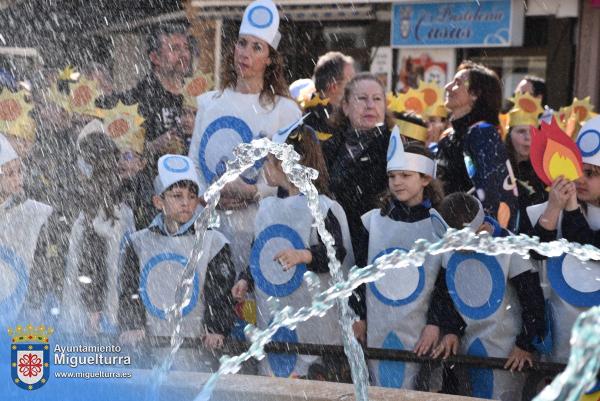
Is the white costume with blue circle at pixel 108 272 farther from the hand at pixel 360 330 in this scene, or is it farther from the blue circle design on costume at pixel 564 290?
the blue circle design on costume at pixel 564 290

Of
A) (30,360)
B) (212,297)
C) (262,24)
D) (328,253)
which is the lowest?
(30,360)

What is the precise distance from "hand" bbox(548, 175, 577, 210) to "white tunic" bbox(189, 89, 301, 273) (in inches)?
Result: 53.3

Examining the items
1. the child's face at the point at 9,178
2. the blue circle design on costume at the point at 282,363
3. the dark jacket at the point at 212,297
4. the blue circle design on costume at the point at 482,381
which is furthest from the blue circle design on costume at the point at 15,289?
the blue circle design on costume at the point at 482,381

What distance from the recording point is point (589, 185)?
4.52 metres

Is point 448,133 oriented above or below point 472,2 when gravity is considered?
below

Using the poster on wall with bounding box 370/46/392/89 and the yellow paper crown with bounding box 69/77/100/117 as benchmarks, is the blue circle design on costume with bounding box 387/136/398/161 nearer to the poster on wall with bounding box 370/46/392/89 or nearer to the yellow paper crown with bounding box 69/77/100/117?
the yellow paper crown with bounding box 69/77/100/117

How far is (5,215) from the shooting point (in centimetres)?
508

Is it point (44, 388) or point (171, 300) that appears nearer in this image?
point (44, 388)

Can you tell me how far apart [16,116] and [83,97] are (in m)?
0.56

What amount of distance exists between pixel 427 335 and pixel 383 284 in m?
0.28

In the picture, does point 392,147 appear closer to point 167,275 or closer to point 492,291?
point 492,291

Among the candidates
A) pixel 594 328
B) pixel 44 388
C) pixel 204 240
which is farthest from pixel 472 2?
pixel 594 328

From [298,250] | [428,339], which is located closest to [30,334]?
[298,250]

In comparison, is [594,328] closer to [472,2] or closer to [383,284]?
[383,284]
